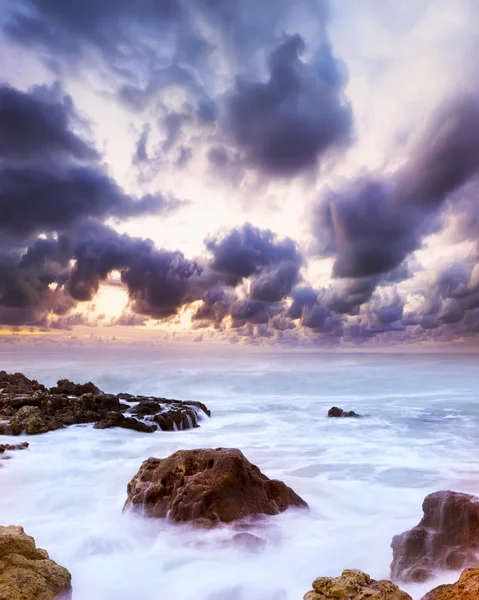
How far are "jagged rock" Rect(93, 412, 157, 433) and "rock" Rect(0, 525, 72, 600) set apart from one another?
1058 centimetres

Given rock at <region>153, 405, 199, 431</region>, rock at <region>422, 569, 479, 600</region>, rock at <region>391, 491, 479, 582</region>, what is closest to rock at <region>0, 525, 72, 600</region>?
rock at <region>422, 569, 479, 600</region>

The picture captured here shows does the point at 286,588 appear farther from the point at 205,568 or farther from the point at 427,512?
the point at 427,512

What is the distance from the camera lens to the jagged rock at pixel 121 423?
48.4 ft

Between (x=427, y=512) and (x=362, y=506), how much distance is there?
3201 mm

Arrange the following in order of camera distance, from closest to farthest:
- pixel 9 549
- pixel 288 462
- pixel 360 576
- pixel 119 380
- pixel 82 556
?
pixel 360 576 < pixel 9 549 < pixel 82 556 < pixel 288 462 < pixel 119 380

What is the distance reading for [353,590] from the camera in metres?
3.41

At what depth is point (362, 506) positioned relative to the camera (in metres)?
8.40

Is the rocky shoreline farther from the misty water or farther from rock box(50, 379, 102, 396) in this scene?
rock box(50, 379, 102, 396)

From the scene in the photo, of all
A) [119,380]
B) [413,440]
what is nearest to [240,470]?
[413,440]

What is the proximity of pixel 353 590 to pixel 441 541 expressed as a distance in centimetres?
233

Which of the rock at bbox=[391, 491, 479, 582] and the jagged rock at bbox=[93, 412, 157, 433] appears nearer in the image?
the rock at bbox=[391, 491, 479, 582]

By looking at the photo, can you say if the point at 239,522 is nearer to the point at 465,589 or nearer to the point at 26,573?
the point at 26,573

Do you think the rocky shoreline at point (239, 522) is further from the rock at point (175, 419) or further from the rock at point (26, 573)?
the rock at point (175, 419)

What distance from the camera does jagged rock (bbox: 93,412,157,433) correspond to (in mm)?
14766
